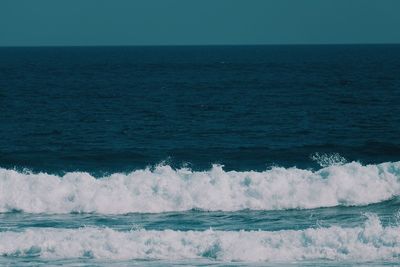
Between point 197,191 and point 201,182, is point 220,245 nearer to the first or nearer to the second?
point 197,191

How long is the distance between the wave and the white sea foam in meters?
4.60

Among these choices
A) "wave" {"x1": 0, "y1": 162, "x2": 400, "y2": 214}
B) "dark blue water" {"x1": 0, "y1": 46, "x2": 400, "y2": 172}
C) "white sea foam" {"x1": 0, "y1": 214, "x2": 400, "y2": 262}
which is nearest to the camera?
"white sea foam" {"x1": 0, "y1": 214, "x2": 400, "y2": 262}

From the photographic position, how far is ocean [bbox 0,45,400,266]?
19531 millimetres

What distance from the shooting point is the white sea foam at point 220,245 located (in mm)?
19141

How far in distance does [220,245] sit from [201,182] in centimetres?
721

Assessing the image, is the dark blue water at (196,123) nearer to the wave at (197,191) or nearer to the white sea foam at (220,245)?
the wave at (197,191)

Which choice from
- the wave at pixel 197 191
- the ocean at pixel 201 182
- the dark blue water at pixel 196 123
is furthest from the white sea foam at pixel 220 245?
the dark blue water at pixel 196 123

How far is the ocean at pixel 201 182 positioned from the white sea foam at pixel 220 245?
0.04 meters

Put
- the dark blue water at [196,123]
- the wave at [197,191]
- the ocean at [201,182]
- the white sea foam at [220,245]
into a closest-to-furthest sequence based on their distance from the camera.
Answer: the white sea foam at [220,245]
the ocean at [201,182]
the wave at [197,191]
the dark blue water at [196,123]

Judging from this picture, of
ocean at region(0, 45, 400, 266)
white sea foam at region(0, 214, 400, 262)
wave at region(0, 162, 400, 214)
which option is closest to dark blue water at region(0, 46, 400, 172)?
ocean at region(0, 45, 400, 266)

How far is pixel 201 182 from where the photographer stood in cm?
2659

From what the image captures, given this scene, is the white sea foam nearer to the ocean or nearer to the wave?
the ocean

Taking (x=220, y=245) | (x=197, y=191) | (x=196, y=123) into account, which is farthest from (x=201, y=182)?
(x=196, y=123)

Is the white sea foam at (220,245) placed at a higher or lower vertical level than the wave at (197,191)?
lower
